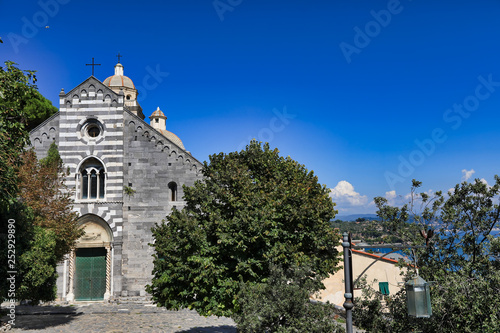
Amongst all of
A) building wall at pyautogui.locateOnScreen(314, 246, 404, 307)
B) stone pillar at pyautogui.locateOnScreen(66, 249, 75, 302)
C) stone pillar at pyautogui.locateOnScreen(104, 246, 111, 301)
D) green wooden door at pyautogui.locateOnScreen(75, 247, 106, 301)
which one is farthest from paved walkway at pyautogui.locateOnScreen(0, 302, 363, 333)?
building wall at pyautogui.locateOnScreen(314, 246, 404, 307)

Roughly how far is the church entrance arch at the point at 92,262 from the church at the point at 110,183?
0.21ft

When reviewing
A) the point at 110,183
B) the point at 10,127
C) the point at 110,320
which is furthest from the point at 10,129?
the point at 110,183

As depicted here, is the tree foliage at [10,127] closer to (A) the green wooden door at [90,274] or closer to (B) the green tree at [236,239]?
(B) the green tree at [236,239]

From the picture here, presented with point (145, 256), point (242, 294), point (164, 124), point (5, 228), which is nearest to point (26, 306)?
point (145, 256)

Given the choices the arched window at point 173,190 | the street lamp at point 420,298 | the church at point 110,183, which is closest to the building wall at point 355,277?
the church at point 110,183

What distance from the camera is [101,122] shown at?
28.0 metres

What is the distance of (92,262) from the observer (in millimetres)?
27250

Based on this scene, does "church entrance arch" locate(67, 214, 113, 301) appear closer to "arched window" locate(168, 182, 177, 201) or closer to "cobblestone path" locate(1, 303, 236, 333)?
"cobblestone path" locate(1, 303, 236, 333)

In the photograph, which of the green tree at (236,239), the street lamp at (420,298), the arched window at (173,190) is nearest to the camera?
the street lamp at (420,298)

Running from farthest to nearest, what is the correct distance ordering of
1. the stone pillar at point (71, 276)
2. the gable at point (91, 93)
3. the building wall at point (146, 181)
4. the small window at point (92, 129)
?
the gable at point (91, 93) → the small window at point (92, 129) → the building wall at point (146, 181) → the stone pillar at point (71, 276)

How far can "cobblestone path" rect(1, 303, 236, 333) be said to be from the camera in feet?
62.3

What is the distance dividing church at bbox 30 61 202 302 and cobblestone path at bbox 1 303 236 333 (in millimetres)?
2320

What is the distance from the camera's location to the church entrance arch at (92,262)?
26781 millimetres

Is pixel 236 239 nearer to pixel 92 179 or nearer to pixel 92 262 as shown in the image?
Result: pixel 92 262
